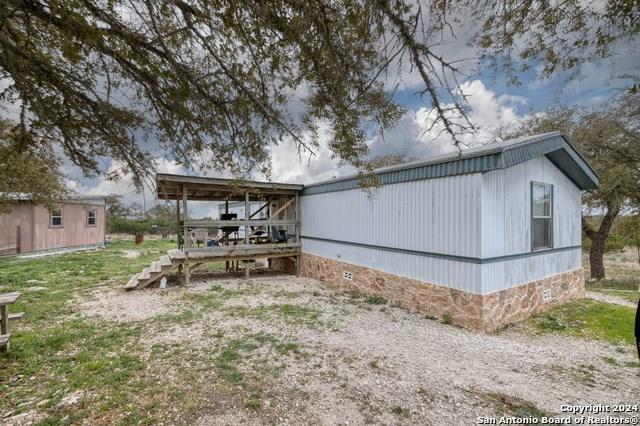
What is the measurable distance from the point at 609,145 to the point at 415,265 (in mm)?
9639

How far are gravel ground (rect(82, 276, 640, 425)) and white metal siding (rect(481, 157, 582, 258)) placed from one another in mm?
1561

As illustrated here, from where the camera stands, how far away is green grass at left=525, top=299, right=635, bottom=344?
4863 mm

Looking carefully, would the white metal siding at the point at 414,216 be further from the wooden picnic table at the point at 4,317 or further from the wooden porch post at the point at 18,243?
the wooden porch post at the point at 18,243

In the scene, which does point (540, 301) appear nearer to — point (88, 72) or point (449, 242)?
point (449, 242)

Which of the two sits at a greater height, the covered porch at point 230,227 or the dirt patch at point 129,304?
the covered porch at point 230,227

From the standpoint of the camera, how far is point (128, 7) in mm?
2494

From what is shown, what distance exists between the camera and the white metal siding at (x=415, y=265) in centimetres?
504

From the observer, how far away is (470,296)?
499 centimetres

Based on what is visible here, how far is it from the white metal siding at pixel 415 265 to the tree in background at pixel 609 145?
27.1ft

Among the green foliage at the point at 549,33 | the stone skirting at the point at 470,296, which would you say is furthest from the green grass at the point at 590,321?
the green foliage at the point at 549,33

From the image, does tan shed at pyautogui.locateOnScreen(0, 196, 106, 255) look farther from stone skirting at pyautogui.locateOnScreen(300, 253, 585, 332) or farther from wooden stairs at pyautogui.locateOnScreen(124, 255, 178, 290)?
stone skirting at pyautogui.locateOnScreen(300, 253, 585, 332)

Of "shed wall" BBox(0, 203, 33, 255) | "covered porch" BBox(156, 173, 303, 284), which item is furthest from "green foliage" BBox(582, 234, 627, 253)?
"shed wall" BBox(0, 203, 33, 255)

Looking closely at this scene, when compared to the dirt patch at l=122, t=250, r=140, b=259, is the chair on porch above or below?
above

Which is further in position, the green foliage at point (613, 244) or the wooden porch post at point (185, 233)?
the green foliage at point (613, 244)
